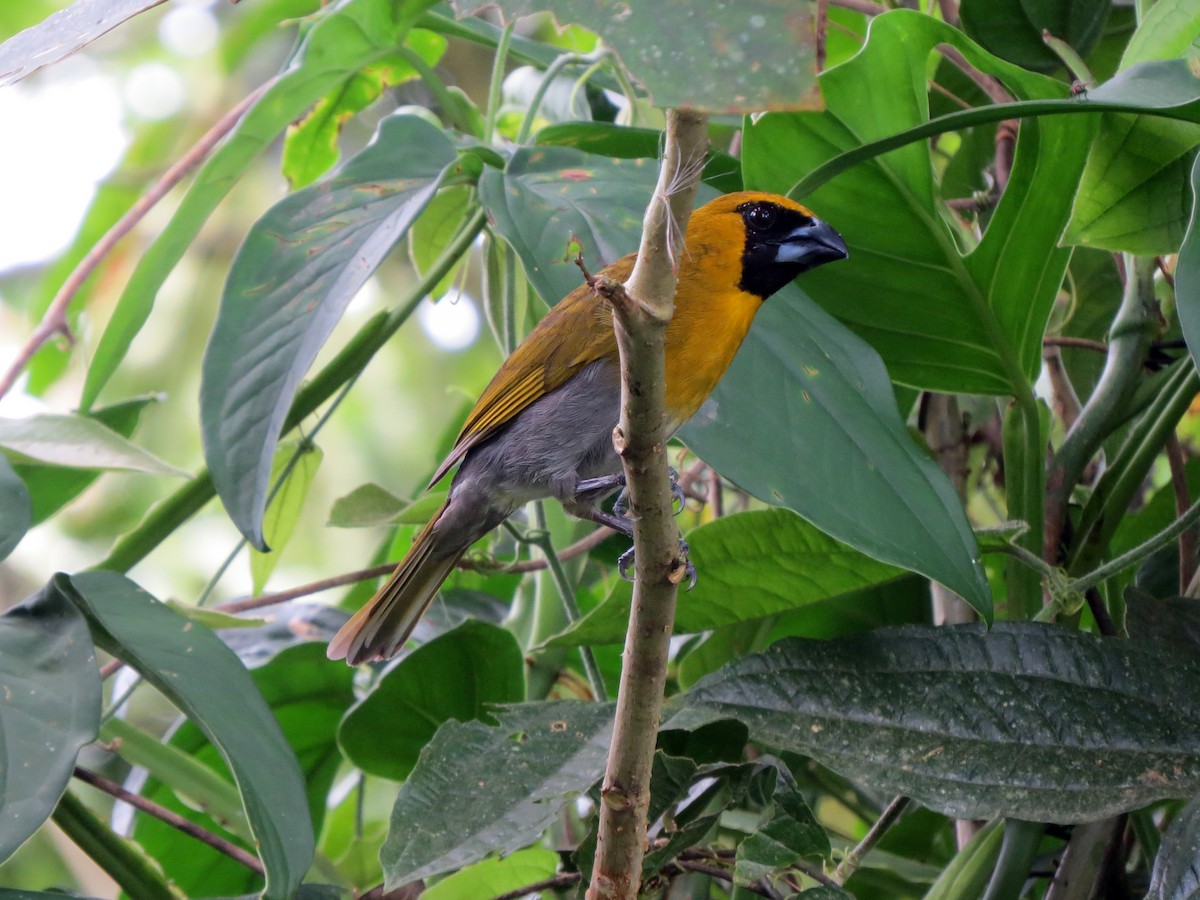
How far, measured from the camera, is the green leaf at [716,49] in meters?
0.54

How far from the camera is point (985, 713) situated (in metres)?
1.32

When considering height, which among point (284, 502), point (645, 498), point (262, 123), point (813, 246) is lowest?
point (284, 502)

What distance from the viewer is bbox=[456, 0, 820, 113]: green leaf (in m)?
0.54

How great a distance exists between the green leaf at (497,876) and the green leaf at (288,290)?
0.47 meters

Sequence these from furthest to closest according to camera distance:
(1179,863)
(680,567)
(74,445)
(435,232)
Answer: (435,232) → (74,445) → (1179,863) → (680,567)

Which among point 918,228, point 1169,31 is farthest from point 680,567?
point 1169,31

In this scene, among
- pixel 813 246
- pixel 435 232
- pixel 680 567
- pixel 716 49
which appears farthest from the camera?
pixel 435 232

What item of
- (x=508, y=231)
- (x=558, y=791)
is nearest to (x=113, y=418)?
(x=508, y=231)

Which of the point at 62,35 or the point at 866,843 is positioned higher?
the point at 62,35

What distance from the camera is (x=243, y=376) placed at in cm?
141

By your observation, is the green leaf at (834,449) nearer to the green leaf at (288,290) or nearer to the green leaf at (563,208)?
the green leaf at (563,208)

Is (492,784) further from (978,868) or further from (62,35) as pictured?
(62,35)

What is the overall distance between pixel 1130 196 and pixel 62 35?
3.86 ft

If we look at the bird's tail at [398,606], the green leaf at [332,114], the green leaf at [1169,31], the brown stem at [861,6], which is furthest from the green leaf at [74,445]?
the green leaf at [1169,31]
